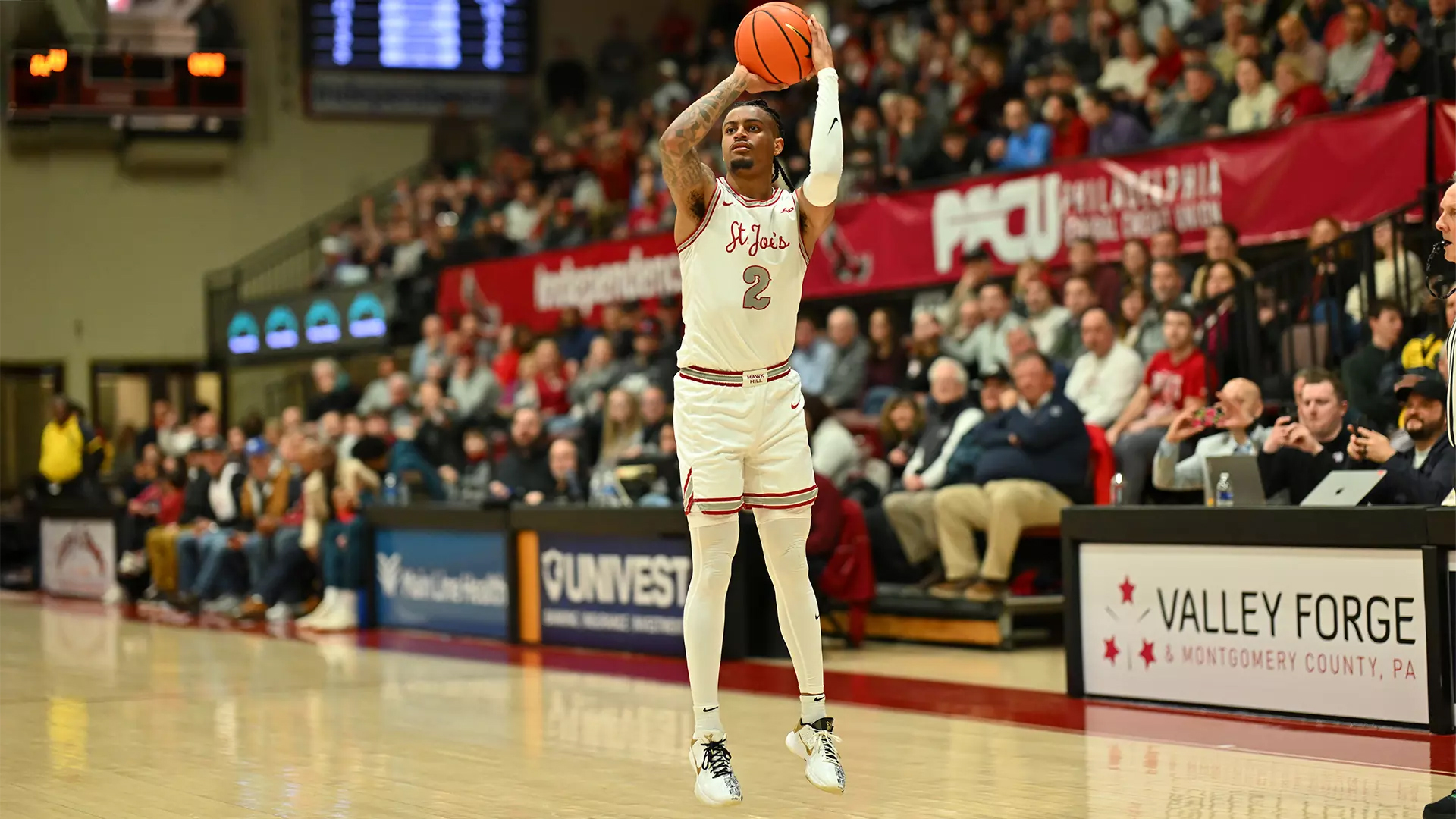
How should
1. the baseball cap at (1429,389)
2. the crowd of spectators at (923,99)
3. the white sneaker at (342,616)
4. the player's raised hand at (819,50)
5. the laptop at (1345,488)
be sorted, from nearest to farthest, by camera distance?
the player's raised hand at (819,50) → the laptop at (1345,488) → the baseball cap at (1429,389) → the crowd of spectators at (923,99) → the white sneaker at (342,616)

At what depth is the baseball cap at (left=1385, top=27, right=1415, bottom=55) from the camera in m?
10.9

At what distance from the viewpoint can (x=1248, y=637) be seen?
735 cm

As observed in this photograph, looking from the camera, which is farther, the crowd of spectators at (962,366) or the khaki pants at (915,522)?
the khaki pants at (915,522)

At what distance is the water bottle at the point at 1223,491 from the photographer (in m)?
7.83

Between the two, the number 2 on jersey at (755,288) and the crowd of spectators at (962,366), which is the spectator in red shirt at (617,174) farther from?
the number 2 on jersey at (755,288)

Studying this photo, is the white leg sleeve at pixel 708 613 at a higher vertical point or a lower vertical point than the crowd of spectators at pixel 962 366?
lower

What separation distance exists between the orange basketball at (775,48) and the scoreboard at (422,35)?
1875 centimetres

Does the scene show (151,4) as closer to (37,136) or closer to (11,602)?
(37,136)

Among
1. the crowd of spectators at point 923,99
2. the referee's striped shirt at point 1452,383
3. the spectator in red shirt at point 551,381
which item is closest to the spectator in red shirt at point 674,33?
the crowd of spectators at point 923,99

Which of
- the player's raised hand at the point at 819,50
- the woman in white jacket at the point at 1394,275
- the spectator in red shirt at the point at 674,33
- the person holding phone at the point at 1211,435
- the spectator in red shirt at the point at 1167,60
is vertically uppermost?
the spectator in red shirt at the point at 674,33

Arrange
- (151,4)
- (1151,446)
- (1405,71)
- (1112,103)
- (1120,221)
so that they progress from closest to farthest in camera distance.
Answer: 1. (1151,446)
2. (1405,71)
3. (1120,221)
4. (1112,103)
5. (151,4)

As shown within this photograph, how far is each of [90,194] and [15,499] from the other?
14.8 feet

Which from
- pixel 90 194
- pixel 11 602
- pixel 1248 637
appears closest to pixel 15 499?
pixel 90 194

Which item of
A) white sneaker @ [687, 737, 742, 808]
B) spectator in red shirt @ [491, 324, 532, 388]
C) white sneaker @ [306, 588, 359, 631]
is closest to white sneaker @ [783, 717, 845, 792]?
white sneaker @ [687, 737, 742, 808]
